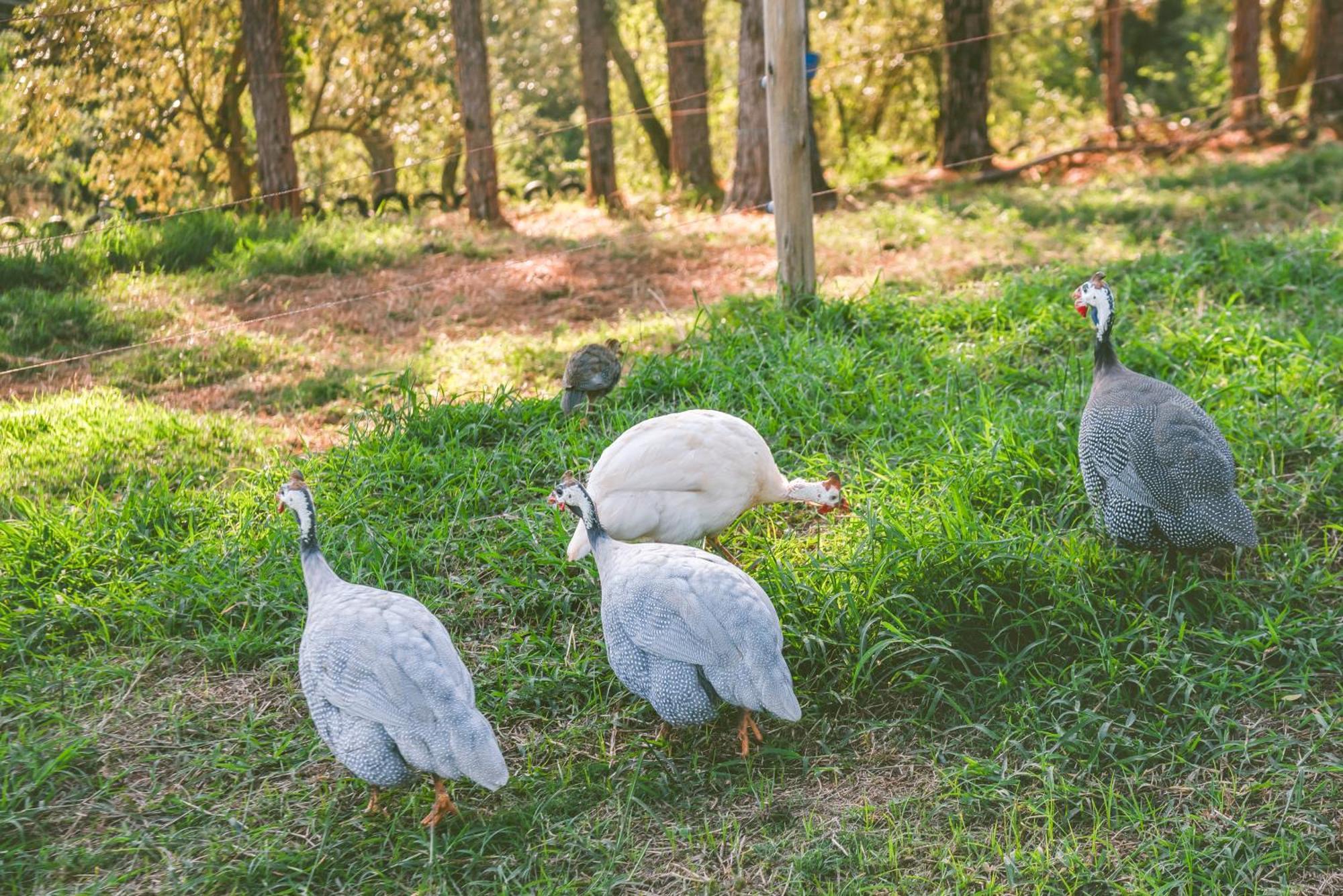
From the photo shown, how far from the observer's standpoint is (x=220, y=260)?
7.89 metres

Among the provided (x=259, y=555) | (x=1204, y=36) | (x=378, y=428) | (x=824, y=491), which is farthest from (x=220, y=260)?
(x=1204, y=36)

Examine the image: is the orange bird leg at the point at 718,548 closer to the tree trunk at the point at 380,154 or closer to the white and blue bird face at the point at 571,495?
the white and blue bird face at the point at 571,495

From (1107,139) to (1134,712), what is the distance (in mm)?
9806

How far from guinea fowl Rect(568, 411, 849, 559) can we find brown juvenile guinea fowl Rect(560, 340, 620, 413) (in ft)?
3.58

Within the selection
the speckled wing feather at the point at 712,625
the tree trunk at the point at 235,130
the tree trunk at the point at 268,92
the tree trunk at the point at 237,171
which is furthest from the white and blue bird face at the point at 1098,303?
the tree trunk at the point at 237,171

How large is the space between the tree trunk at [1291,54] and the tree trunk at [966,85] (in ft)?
8.69

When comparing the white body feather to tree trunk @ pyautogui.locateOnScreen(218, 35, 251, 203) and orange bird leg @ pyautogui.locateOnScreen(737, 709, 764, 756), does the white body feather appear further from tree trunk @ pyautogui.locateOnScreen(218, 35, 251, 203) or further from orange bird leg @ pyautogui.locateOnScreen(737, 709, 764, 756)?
tree trunk @ pyautogui.locateOnScreen(218, 35, 251, 203)

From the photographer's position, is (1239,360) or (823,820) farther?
(1239,360)

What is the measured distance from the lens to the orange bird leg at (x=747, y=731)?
11.6 feet

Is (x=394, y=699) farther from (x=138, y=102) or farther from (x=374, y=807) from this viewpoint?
(x=138, y=102)

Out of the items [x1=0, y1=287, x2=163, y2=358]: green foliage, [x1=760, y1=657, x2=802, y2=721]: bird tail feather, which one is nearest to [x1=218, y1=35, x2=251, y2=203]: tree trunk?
[x1=0, y1=287, x2=163, y2=358]: green foliage

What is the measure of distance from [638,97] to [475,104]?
6.00 meters

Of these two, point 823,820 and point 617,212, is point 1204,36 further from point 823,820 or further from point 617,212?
point 823,820

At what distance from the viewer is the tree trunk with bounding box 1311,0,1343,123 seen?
1125 centimetres
